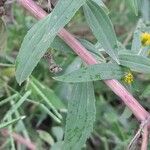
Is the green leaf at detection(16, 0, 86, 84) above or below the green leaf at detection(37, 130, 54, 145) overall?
above

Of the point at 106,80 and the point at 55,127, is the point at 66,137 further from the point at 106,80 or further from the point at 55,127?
the point at 55,127

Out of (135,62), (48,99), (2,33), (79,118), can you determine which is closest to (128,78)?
(135,62)

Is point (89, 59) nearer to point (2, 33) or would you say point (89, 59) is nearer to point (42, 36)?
point (42, 36)

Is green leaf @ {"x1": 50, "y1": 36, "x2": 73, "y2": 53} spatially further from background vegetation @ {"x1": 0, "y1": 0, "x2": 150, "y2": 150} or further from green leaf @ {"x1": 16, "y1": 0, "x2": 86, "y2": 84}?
background vegetation @ {"x1": 0, "y1": 0, "x2": 150, "y2": 150}

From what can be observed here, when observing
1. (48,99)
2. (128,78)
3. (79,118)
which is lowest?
(48,99)

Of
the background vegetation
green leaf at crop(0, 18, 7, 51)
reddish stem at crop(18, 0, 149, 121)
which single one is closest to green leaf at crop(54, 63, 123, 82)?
reddish stem at crop(18, 0, 149, 121)

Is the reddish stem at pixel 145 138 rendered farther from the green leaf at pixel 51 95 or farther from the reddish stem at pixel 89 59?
the green leaf at pixel 51 95
